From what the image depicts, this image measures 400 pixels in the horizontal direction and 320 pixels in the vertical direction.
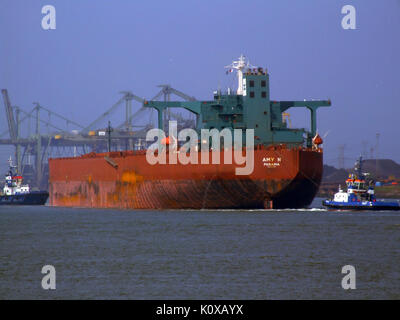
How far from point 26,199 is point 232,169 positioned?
35836 millimetres

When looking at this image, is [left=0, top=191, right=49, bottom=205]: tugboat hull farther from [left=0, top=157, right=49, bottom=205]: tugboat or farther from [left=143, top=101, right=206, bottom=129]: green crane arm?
[left=143, top=101, right=206, bottom=129]: green crane arm

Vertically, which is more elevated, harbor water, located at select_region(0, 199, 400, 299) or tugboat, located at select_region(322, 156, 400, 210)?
tugboat, located at select_region(322, 156, 400, 210)

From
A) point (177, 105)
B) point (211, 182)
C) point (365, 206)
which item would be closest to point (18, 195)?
point (177, 105)

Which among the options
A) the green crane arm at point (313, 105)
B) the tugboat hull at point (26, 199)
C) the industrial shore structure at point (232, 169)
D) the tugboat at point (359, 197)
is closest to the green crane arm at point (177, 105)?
the industrial shore structure at point (232, 169)

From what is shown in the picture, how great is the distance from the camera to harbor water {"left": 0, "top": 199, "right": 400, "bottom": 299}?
23375mm

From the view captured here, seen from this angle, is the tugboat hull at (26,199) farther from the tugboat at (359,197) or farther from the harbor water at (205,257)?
Answer: the tugboat at (359,197)

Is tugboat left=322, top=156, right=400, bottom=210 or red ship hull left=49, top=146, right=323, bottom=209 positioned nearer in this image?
red ship hull left=49, top=146, right=323, bottom=209

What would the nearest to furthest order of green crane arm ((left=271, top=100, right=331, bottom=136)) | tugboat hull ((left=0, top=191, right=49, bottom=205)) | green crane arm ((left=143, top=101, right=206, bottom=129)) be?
green crane arm ((left=143, top=101, right=206, bottom=129)) → green crane arm ((left=271, top=100, right=331, bottom=136)) → tugboat hull ((left=0, top=191, right=49, bottom=205))

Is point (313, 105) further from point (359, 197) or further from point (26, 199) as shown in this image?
point (26, 199)

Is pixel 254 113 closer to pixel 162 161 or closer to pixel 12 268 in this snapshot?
pixel 162 161

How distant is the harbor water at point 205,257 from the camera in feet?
76.7

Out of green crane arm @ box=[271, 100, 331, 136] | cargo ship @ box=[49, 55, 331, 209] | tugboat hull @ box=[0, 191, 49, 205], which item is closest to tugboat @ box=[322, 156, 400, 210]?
cargo ship @ box=[49, 55, 331, 209]
